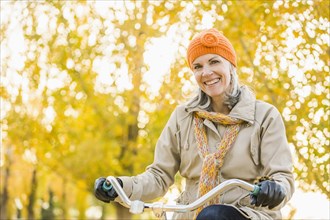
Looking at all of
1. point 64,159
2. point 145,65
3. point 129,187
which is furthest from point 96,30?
point 129,187

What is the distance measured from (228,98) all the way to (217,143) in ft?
0.82

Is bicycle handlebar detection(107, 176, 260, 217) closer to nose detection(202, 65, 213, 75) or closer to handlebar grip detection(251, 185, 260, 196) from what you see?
handlebar grip detection(251, 185, 260, 196)

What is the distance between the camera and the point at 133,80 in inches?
458

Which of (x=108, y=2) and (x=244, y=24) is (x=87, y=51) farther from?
(x=244, y=24)

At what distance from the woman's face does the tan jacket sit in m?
0.13

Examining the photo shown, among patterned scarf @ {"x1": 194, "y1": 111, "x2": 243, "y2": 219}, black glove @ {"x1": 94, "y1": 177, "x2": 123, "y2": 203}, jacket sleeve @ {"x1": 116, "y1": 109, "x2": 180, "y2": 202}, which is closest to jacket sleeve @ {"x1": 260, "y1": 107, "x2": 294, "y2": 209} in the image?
patterned scarf @ {"x1": 194, "y1": 111, "x2": 243, "y2": 219}

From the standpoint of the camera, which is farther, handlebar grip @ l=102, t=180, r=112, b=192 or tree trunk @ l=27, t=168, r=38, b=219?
tree trunk @ l=27, t=168, r=38, b=219

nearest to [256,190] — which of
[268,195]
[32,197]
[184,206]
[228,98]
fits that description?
[268,195]

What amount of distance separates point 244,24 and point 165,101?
2.07 metres

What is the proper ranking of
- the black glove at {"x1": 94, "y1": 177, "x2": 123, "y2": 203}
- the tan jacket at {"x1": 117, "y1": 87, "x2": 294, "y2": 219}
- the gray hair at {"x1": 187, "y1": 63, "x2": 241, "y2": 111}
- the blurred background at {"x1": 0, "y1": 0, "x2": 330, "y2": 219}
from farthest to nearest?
the blurred background at {"x1": 0, "y1": 0, "x2": 330, "y2": 219} → the gray hair at {"x1": 187, "y1": 63, "x2": 241, "y2": 111} → the tan jacket at {"x1": 117, "y1": 87, "x2": 294, "y2": 219} → the black glove at {"x1": 94, "y1": 177, "x2": 123, "y2": 203}

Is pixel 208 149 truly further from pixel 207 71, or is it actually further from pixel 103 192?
pixel 103 192

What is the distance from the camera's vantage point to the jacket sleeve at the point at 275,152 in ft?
11.4

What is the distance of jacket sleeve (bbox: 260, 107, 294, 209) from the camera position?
3482 mm

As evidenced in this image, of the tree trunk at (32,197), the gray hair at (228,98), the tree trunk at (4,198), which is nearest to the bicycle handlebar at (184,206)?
the gray hair at (228,98)
